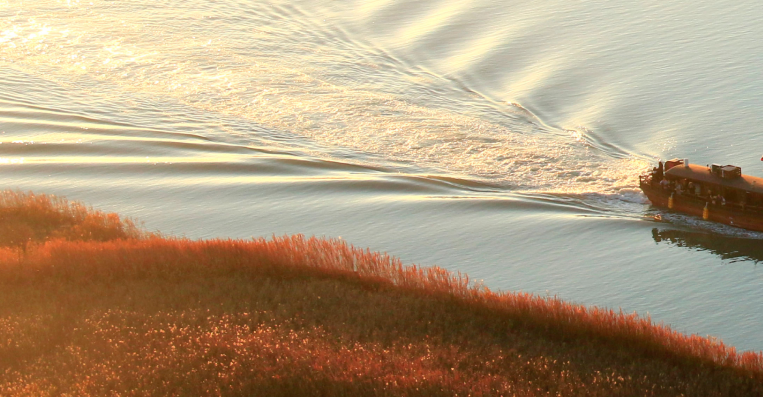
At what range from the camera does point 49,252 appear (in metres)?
22.0

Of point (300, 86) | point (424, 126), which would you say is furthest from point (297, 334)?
point (300, 86)

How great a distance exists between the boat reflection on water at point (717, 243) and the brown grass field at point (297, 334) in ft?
32.6

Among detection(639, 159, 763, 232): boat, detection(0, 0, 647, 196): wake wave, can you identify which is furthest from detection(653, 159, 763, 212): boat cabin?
detection(0, 0, 647, 196): wake wave

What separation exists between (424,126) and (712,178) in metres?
14.7

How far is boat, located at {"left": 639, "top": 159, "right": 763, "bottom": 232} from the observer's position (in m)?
28.0

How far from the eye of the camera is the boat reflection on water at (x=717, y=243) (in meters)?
27.9

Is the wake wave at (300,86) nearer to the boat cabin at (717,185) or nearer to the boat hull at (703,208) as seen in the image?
the boat hull at (703,208)

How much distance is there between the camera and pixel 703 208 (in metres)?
29.5

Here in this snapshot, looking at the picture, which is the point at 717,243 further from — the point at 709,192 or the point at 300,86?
the point at 300,86

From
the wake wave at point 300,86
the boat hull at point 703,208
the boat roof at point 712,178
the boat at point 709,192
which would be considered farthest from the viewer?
the wake wave at point 300,86

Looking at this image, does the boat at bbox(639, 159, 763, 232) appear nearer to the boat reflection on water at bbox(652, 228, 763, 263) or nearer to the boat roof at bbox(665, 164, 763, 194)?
the boat roof at bbox(665, 164, 763, 194)

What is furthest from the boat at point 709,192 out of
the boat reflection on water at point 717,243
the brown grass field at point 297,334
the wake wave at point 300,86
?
the brown grass field at point 297,334

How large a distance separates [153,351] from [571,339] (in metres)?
9.06

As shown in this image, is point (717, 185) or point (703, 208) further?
point (703, 208)
